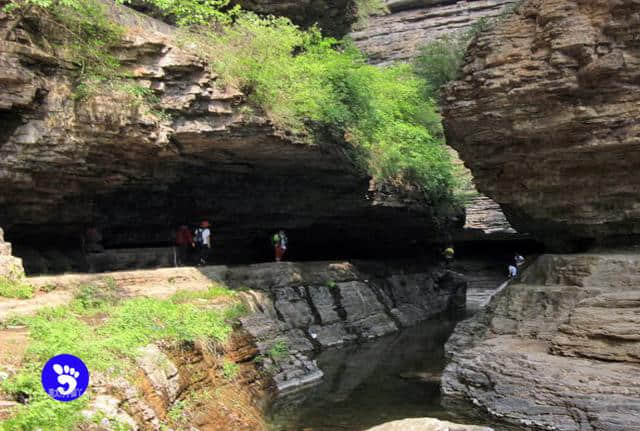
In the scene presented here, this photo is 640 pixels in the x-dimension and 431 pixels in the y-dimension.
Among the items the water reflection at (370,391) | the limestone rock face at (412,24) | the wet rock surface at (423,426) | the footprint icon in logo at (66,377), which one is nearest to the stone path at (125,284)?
the water reflection at (370,391)

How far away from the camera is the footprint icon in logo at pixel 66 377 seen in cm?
546

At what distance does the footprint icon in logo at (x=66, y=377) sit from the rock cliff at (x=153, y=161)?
30.1 feet

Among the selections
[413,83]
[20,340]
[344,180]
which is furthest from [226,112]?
[413,83]

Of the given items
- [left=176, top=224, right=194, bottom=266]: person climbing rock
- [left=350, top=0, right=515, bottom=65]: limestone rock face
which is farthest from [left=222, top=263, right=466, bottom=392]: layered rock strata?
[left=350, top=0, right=515, bottom=65]: limestone rock face

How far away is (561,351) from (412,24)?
30.6 metres

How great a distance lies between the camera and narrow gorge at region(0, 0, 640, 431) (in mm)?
10234

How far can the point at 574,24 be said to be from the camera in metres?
12.9

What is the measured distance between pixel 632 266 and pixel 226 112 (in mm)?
10357

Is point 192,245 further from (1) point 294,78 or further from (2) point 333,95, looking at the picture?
(2) point 333,95

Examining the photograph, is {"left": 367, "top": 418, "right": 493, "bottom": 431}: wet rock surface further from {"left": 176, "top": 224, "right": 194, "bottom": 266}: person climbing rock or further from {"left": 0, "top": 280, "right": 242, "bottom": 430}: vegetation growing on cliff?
{"left": 176, "top": 224, "right": 194, "bottom": 266}: person climbing rock

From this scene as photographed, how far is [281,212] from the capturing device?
2236 cm

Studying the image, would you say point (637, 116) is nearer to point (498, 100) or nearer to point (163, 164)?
point (498, 100)

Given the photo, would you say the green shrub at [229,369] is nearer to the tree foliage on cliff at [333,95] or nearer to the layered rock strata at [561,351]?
the layered rock strata at [561,351]

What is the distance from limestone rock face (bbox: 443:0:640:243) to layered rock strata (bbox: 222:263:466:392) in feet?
22.2
